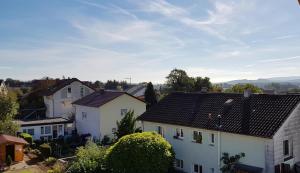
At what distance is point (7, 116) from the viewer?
3969cm

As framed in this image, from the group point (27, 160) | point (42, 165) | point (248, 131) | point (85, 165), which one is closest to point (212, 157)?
point (248, 131)

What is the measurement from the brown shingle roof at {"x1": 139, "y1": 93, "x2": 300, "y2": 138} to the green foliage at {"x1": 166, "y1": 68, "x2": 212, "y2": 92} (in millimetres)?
46476

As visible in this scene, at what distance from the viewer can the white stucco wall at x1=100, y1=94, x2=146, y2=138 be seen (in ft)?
142

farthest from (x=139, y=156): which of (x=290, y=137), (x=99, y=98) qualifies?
(x=99, y=98)

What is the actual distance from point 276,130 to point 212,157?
19.2ft

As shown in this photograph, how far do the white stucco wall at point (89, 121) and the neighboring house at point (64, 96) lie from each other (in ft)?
32.1

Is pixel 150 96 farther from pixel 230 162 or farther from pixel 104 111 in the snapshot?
pixel 230 162

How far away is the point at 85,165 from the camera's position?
26.0 metres

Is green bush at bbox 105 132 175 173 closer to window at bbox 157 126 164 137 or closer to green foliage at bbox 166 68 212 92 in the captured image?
window at bbox 157 126 164 137

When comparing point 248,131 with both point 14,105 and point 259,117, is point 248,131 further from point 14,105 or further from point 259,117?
point 14,105

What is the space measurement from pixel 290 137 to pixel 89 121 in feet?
93.3

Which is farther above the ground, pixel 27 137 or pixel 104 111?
pixel 104 111

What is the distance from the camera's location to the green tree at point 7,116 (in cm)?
3753

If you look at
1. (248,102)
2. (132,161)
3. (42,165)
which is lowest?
(42,165)
